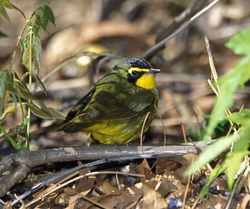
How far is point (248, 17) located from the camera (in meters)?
8.20

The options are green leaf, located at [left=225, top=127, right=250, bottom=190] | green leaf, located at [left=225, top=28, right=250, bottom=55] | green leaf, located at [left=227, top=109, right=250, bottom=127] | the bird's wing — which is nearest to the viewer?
green leaf, located at [left=225, top=28, right=250, bottom=55]

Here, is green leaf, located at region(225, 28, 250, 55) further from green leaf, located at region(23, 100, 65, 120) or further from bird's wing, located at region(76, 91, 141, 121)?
bird's wing, located at region(76, 91, 141, 121)

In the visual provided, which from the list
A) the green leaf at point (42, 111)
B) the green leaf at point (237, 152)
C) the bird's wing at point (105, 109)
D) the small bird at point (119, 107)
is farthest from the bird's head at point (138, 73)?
the green leaf at point (237, 152)

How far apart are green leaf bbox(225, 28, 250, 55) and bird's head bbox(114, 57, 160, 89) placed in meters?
3.08

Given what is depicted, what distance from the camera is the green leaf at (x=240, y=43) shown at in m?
2.09

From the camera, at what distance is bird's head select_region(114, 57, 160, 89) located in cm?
524

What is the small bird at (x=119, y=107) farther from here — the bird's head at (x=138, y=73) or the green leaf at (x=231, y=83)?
the green leaf at (x=231, y=83)

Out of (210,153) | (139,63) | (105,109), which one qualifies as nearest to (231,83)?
(210,153)

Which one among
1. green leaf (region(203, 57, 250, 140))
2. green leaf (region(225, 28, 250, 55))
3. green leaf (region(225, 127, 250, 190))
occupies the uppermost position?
green leaf (region(225, 28, 250, 55))

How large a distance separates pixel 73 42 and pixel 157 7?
1.81 meters

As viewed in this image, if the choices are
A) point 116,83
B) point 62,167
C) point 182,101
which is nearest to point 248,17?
point 182,101

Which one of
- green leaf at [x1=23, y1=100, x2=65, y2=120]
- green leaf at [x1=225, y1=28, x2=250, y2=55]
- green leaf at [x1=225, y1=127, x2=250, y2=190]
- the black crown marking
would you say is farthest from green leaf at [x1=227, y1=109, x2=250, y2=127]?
the black crown marking

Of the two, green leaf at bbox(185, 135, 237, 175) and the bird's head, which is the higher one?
green leaf at bbox(185, 135, 237, 175)

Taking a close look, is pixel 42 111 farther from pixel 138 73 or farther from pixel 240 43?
pixel 240 43
